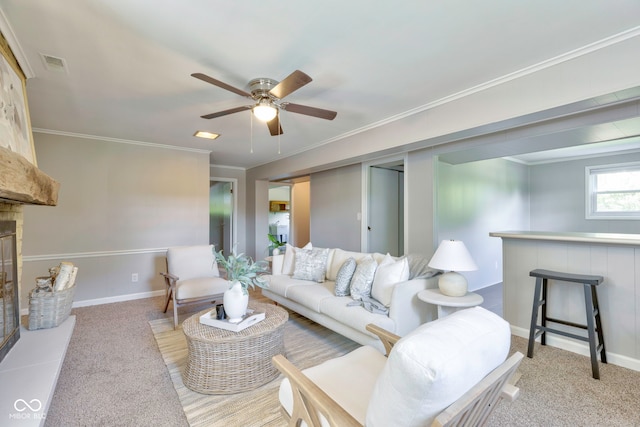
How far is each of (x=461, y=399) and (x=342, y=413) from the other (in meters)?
0.44

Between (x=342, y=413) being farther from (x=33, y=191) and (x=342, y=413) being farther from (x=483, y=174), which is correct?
(x=483, y=174)

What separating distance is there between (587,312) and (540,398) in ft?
2.81

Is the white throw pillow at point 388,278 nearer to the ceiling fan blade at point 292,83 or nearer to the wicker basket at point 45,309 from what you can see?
the ceiling fan blade at point 292,83

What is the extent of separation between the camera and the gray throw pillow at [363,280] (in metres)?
2.79

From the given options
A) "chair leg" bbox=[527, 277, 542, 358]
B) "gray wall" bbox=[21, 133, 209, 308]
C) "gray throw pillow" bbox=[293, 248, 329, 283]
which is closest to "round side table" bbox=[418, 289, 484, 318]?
"chair leg" bbox=[527, 277, 542, 358]

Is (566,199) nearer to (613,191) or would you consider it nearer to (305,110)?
(613,191)

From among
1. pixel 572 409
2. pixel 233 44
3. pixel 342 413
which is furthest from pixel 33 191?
pixel 572 409

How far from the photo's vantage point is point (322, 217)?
18.0 ft

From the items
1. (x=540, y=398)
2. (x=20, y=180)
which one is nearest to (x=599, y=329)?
(x=540, y=398)

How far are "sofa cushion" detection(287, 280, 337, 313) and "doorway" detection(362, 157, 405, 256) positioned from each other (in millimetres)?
1510

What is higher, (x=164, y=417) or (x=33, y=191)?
(x=33, y=191)

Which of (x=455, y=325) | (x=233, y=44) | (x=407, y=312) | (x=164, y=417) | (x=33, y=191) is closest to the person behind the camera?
(x=455, y=325)

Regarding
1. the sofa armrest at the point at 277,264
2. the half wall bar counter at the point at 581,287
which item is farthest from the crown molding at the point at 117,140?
the half wall bar counter at the point at 581,287

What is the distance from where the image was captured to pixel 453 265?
2.51 meters
